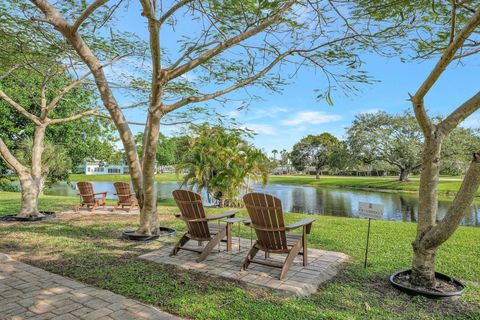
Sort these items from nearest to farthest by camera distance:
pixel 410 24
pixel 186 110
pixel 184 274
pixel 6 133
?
pixel 184 274 → pixel 410 24 → pixel 186 110 → pixel 6 133

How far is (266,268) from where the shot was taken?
4.15m

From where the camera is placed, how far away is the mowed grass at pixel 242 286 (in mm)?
2924

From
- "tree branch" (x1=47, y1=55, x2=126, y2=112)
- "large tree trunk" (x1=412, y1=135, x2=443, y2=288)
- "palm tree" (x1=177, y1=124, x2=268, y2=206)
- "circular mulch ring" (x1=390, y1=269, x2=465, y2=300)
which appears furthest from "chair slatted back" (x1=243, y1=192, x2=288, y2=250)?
"palm tree" (x1=177, y1=124, x2=268, y2=206)

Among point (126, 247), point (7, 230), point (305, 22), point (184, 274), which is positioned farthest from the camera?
point (7, 230)

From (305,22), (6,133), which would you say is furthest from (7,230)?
(6,133)

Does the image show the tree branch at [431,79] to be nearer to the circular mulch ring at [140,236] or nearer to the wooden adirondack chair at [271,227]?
the wooden adirondack chair at [271,227]

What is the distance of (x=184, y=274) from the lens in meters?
3.88

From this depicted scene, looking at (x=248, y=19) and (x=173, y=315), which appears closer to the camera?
(x=173, y=315)

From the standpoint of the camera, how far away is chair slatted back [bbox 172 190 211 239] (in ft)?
14.8

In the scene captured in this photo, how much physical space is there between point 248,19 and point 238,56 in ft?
4.29

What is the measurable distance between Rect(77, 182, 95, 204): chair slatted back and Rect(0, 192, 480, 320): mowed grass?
2.67 meters

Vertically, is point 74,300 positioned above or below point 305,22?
below

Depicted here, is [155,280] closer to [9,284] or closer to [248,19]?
[9,284]

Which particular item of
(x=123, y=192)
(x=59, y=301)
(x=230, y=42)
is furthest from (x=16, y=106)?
(x=59, y=301)
